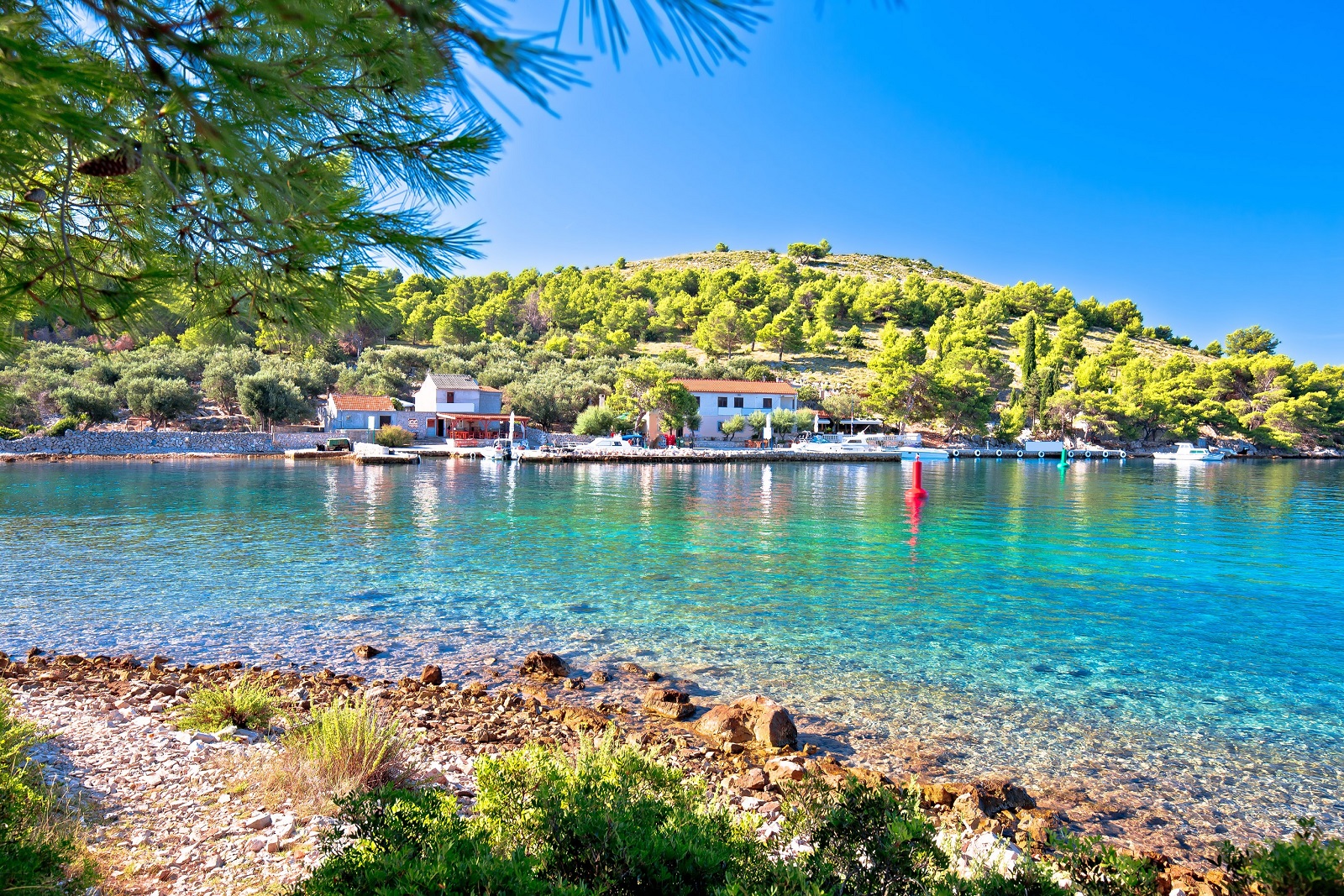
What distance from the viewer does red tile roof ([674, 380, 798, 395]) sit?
61.0 meters

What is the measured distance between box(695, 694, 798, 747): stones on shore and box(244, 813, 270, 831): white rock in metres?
3.49

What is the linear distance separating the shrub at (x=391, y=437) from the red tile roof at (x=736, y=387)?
902 inches

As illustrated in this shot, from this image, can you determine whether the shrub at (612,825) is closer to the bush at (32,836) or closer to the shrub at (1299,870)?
the bush at (32,836)

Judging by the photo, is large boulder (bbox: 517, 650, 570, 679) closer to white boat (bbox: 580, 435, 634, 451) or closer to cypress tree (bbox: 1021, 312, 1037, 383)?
white boat (bbox: 580, 435, 634, 451)

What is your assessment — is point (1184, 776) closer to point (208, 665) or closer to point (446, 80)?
point (446, 80)

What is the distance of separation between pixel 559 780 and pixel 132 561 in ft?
46.2

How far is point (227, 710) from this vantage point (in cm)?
561

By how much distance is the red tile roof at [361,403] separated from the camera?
5134 cm

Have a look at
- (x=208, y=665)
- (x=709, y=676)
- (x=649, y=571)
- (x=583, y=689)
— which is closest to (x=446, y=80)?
(x=583, y=689)

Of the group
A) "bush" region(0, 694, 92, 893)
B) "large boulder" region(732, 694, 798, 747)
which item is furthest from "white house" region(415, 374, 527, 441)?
"bush" region(0, 694, 92, 893)

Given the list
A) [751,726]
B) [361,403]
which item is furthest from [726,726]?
[361,403]

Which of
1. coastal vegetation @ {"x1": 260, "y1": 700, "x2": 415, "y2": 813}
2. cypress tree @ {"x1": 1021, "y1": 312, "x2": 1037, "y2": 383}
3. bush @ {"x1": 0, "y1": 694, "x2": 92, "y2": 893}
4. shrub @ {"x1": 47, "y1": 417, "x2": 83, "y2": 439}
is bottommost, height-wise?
coastal vegetation @ {"x1": 260, "y1": 700, "x2": 415, "y2": 813}

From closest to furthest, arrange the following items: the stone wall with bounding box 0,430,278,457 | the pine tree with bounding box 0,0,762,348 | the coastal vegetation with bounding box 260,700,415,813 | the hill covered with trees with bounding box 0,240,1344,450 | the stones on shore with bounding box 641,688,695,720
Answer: the pine tree with bounding box 0,0,762,348 < the coastal vegetation with bounding box 260,700,415,813 < the stones on shore with bounding box 641,688,695,720 < the stone wall with bounding box 0,430,278,457 < the hill covered with trees with bounding box 0,240,1344,450

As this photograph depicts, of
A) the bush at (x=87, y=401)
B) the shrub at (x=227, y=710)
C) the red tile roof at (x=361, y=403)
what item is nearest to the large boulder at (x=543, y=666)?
the shrub at (x=227, y=710)
